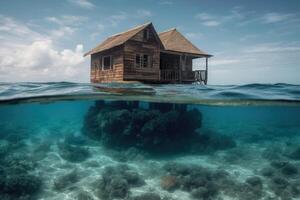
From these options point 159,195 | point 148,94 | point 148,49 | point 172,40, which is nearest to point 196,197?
point 159,195

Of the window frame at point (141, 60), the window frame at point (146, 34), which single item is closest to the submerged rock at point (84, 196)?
the window frame at point (141, 60)

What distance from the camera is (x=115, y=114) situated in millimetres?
22094

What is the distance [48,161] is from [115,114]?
665 centimetres

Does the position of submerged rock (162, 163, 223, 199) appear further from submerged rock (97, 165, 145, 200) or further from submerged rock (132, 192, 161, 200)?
submerged rock (97, 165, 145, 200)

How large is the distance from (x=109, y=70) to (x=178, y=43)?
27.8ft

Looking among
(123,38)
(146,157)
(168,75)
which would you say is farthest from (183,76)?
(146,157)

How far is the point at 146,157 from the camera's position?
829 inches

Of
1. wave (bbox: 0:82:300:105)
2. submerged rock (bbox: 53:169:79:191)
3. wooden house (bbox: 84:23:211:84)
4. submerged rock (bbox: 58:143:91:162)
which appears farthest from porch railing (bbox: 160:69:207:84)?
submerged rock (bbox: 53:169:79:191)

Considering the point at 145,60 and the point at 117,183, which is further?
the point at 145,60

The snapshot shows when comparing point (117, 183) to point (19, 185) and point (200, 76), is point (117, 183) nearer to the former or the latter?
point (19, 185)

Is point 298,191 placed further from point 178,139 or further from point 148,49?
point 148,49

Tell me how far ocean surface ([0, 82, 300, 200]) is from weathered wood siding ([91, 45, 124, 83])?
9.04 ft

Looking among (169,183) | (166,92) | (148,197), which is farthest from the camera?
(166,92)

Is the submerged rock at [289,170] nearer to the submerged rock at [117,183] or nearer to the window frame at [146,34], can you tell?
the submerged rock at [117,183]
